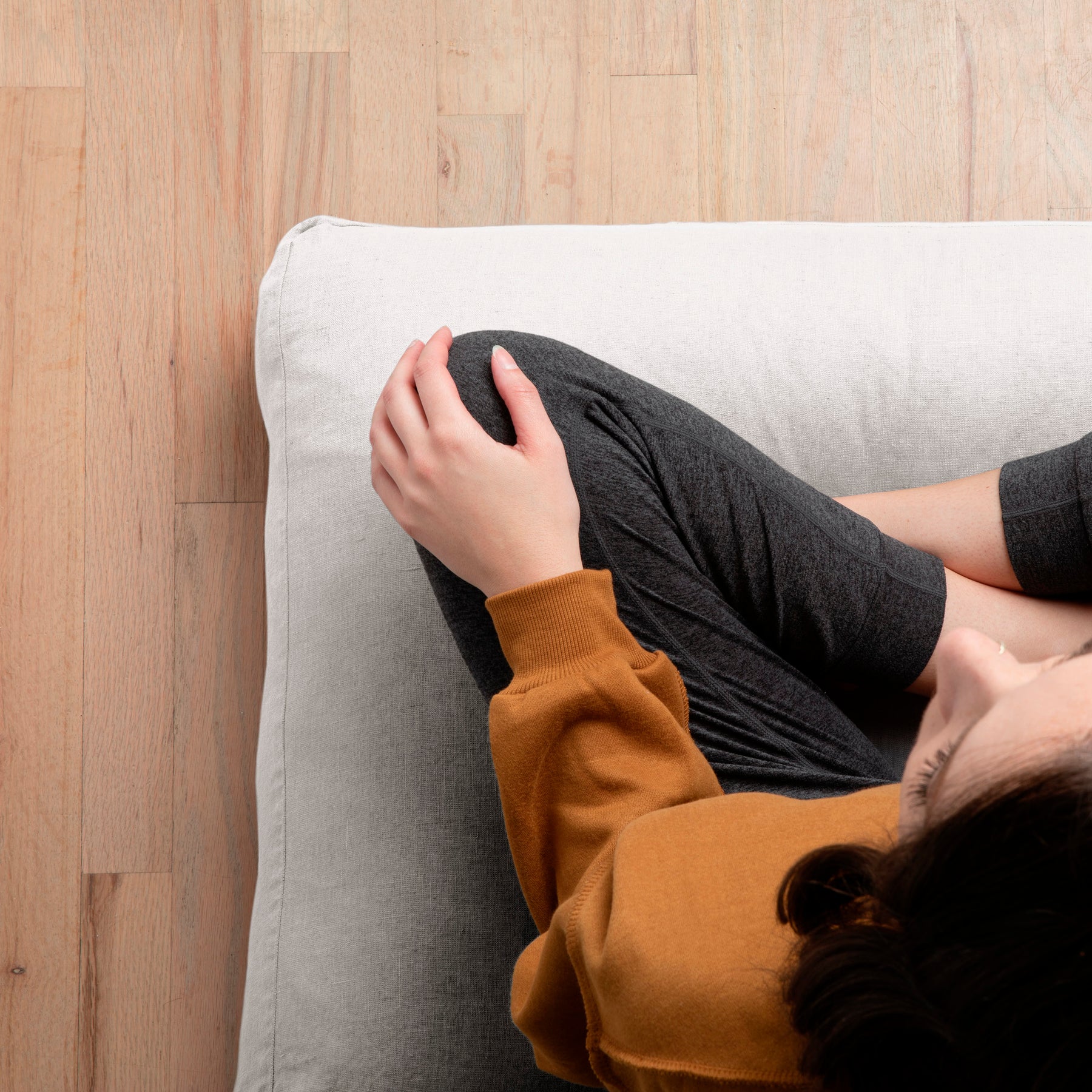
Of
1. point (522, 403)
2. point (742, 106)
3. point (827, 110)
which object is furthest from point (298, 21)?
point (522, 403)

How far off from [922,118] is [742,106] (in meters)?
0.22

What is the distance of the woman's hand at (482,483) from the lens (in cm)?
61

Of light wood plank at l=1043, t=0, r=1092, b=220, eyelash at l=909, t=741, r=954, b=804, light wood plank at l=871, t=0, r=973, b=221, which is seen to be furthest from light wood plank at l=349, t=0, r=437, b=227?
eyelash at l=909, t=741, r=954, b=804

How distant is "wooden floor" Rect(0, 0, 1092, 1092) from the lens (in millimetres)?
1012

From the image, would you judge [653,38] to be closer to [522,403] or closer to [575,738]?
[522,403]

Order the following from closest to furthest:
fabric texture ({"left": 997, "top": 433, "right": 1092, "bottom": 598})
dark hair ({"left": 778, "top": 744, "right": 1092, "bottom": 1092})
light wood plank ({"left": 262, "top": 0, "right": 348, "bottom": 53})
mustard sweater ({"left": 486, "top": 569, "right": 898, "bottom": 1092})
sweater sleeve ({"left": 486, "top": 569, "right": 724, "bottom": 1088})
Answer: dark hair ({"left": 778, "top": 744, "right": 1092, "bottom": 1092})
mustard sweater ({"left": 486, "top": 569, "right": 898, "bottom": 1092})
sweater sleeve ({"left": 486, "top": 569, "right": 724, "bottom": 1088})
fabric texture ({"left": 997, "top": 433, "right": 1092, "bottom": 598})
light wood plank ({"left": 262, "top": 0, "right": 348, "bottom": 53})

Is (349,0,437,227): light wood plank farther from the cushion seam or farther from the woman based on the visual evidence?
the woman

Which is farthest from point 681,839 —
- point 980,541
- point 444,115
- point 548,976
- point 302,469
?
point 444,115

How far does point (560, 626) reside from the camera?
0.59m

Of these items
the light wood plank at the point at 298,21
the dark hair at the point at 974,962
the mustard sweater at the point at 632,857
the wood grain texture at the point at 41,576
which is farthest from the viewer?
the light wood plank at the point at 298,21

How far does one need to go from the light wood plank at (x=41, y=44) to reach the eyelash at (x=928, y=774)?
1.17 metres

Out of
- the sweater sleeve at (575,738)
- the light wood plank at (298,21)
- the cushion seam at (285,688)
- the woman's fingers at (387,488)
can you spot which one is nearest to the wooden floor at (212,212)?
the light wood plank at (298,21)

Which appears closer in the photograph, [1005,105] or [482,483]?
[482,483]

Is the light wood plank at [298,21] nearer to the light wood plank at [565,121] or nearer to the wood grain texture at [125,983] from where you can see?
the light wood plank at [565,121]
